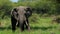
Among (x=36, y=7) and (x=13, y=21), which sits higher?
(x=13, y=21)

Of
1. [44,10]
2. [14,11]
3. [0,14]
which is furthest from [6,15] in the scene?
[14,11]

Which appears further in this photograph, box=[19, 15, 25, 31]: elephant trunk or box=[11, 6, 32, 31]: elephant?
box=[11, 6, 32, 31]: elephant

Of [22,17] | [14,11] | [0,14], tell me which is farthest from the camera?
[0,14]

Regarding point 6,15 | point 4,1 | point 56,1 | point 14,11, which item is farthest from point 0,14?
point 14,11

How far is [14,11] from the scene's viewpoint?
54.6ft

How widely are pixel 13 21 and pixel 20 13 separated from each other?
1.48 meters

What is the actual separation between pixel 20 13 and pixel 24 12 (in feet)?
1.01

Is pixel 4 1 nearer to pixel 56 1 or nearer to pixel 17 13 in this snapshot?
pixel 56 1

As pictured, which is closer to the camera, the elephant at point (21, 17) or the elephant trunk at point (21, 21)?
the elephant trunk at point (21, 21)

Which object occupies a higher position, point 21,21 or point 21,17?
point 21,17

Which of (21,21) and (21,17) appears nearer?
(21,21)

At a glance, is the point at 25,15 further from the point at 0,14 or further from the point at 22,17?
the point at 0,14

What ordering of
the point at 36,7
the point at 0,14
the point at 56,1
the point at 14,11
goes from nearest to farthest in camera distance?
the point at 14,11, the point at 56,1, the point at 0,14, the point at 36,7

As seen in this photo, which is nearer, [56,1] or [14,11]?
[14,11]
